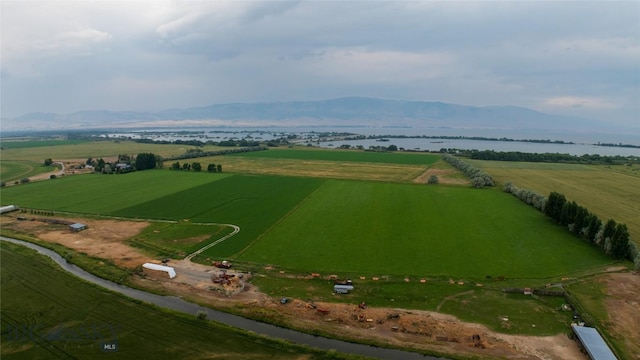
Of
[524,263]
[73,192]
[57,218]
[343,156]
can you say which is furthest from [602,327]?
[343,156]

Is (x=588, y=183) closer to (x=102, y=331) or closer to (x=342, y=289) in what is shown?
(x=342, y=289)

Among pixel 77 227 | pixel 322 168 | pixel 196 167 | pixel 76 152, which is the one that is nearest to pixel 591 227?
pixel 77 227

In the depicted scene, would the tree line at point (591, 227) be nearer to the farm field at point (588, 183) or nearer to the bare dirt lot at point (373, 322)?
the farm field at point (588, 183)

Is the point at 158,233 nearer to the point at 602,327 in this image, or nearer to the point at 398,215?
the point at 398,215

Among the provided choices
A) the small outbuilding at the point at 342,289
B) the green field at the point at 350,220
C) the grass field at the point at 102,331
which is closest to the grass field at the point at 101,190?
the green field at the point at 350,220

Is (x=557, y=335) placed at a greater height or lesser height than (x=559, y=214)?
lesser

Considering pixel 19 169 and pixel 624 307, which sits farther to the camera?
pixel 19 169
